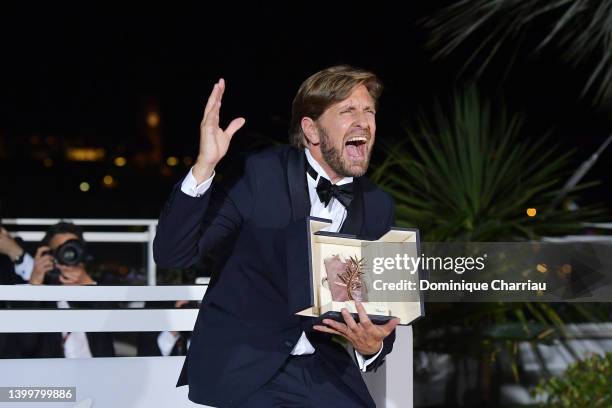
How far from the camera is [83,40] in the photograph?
2141 cm

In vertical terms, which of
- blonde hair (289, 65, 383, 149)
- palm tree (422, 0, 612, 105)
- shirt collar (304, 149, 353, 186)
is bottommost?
shirt collar (304, 149, 353, 186)

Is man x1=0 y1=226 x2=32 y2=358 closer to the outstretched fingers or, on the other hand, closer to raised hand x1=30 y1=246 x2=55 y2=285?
raised hand x1=30 y1=246 x2=55 y2=285

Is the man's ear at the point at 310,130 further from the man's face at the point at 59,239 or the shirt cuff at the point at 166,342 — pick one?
the man's face at the point at 59,239

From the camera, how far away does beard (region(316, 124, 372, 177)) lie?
236cm

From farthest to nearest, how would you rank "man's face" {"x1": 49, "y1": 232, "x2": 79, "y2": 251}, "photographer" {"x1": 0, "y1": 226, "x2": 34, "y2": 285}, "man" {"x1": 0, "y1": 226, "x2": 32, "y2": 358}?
"photographer" {"x1": 0, "y1": 226, "x2": 34, "y2": 285}
"man's face" {"x1": 49, "y1": 232, "x2": 79, "y2": 251}
"man" {"x1": 0, "y1": 226, "x2": 32, "y2": 358}

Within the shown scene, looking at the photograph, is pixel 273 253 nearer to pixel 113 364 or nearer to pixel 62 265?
pixel 113 364

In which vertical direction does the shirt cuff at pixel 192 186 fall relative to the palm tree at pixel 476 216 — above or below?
below

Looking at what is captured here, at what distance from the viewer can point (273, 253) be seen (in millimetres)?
2301

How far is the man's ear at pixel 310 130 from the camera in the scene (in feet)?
7.99

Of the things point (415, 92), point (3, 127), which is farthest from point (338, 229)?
point (3, 127)

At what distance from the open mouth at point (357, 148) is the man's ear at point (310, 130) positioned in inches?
3.7

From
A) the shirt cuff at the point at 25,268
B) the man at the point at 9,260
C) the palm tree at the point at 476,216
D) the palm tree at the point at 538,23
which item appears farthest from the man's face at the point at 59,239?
the palm tree at the point at 538,23

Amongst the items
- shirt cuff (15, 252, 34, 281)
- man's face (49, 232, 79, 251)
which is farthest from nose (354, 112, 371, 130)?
shirt cuff (15, 252, 34, 281)

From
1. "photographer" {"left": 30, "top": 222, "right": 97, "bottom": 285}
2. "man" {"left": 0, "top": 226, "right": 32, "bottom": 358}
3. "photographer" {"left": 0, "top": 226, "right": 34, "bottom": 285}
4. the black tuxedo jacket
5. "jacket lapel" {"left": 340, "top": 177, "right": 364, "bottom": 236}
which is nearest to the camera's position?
the black tuxedo jacket
